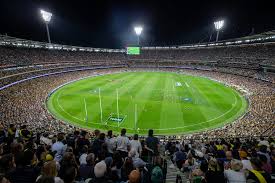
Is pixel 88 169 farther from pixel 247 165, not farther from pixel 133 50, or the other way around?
pixel 133 50

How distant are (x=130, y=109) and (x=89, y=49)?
3039 inches

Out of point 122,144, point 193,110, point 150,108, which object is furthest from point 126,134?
point 122,144

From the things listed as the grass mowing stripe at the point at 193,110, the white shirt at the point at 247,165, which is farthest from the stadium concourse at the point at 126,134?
the grass mowing stripe at the point at 193,110

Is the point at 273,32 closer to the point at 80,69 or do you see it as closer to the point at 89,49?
the point at 80,69

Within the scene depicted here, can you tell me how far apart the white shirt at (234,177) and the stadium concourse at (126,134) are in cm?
3

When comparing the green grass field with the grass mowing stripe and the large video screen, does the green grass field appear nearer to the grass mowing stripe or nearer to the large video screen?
the grass mowing stripe

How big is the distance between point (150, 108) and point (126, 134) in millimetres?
11134

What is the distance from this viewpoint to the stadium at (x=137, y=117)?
6.89 metres

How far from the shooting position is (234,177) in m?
5.28

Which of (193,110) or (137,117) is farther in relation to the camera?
(193,110)

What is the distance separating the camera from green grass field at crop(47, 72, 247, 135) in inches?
1141

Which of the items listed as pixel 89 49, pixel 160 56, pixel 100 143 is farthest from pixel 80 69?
pixel 100 143

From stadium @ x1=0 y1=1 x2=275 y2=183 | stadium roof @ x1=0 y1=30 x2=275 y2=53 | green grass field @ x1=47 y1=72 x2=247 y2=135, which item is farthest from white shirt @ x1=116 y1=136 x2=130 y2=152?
stadium roof @ x1=0 y1=30 x2=275 y2=53

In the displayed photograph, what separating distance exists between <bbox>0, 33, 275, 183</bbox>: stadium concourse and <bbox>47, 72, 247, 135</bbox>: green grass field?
8.86ft
